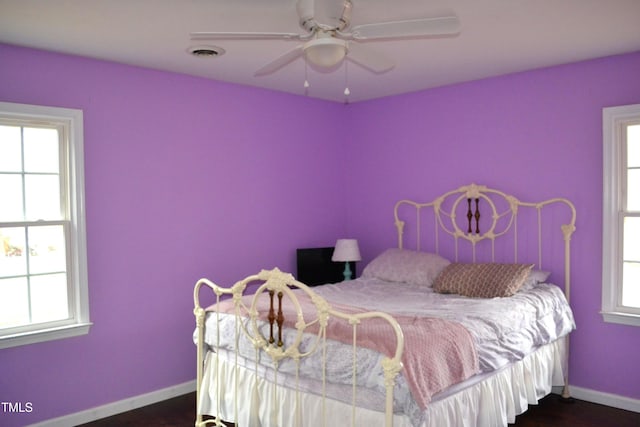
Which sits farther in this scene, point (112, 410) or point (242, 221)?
point (242, 221)

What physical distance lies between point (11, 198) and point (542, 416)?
3716 mm

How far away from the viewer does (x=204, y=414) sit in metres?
3.26

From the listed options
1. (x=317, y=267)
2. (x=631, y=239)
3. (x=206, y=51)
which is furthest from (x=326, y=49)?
(x=317, y=267)

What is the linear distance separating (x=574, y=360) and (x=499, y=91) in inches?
83.5

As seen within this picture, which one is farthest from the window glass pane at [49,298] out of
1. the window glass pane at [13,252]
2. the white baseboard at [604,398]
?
the white baseboard at [604,398]

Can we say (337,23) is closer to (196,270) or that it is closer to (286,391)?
(286,391)

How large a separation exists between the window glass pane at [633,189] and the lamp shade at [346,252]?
7.02 ft

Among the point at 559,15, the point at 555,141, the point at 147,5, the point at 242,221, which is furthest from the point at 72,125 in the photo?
the point at 555,141

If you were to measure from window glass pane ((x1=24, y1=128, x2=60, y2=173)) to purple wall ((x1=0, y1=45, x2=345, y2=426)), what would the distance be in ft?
0.63

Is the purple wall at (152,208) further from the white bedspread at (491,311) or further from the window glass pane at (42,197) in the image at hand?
the white bedspread at (491,311)

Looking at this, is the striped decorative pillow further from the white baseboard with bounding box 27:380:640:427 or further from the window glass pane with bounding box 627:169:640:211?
the white baseboard with bounding box 27:380:640:427

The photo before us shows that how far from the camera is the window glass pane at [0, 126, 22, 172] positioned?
10.5 ft

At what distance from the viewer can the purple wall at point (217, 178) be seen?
3439 mm

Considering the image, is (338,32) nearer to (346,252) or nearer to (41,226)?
(41,226)
